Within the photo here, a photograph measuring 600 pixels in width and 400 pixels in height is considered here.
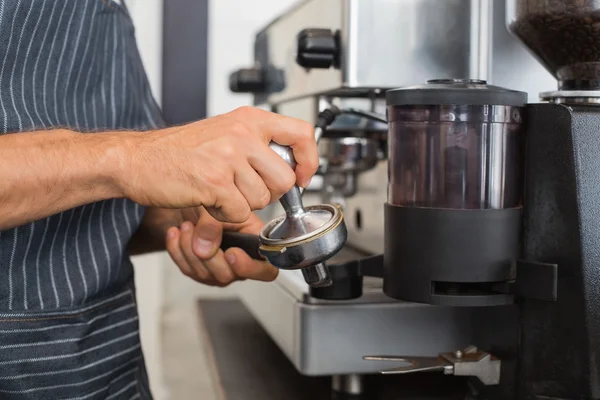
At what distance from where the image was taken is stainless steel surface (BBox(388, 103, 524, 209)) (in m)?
0.67

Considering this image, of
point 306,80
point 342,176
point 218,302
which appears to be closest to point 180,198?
point 306,80

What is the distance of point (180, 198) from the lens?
0.69 meters

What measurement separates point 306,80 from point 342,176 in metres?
0.20

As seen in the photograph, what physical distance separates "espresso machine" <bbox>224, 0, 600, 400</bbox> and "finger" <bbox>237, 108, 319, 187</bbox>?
0.27ft

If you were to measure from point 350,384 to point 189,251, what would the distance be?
241 millimetres

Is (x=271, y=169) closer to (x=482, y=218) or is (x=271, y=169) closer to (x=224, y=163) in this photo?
(x=224, y=163)

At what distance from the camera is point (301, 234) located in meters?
0.65

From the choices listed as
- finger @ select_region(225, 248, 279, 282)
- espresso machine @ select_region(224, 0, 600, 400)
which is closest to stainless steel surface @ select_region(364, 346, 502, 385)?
espresso machine @ select_region(224, 0, 600, 400)

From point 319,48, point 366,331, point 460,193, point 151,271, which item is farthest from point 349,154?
point 151,271

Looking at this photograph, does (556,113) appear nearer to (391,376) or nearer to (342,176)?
(391,376)

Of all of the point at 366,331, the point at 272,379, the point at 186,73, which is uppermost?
the point at 186,73

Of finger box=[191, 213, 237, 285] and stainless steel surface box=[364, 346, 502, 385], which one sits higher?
finger box=[191, 213, 237, 285]

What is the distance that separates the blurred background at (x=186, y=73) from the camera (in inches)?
90.0

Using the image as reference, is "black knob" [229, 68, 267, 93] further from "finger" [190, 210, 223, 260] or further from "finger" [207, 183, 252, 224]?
"finger" [207, 183, 252, 224]
